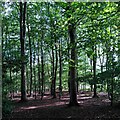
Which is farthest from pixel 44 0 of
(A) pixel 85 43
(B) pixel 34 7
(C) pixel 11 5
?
(A) pixel 85 43

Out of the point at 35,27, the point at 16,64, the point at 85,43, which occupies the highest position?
the point at 35,27

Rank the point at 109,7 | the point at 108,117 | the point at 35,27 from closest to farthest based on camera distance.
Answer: the point at 109,7
the point at 108,117
the point at 35,27

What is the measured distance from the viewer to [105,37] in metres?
10.8

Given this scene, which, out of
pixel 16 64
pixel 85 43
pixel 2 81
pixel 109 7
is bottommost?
pixel 2 81

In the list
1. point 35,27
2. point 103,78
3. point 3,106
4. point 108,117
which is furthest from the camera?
point 35,27

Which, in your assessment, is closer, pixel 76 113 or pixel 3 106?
pixel 3 106

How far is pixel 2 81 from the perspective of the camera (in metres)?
6.95

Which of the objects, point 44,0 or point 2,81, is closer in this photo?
point 2,81

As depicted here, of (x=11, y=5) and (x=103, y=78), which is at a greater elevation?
(x=11, y=5)

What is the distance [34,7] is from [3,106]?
56.1 ft

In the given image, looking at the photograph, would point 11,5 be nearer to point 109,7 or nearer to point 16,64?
point 109,7

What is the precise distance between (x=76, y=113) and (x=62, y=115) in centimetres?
77

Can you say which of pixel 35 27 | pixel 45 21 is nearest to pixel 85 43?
pixel 45 21

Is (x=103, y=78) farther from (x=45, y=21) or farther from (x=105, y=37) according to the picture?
(x=45, y=21)
